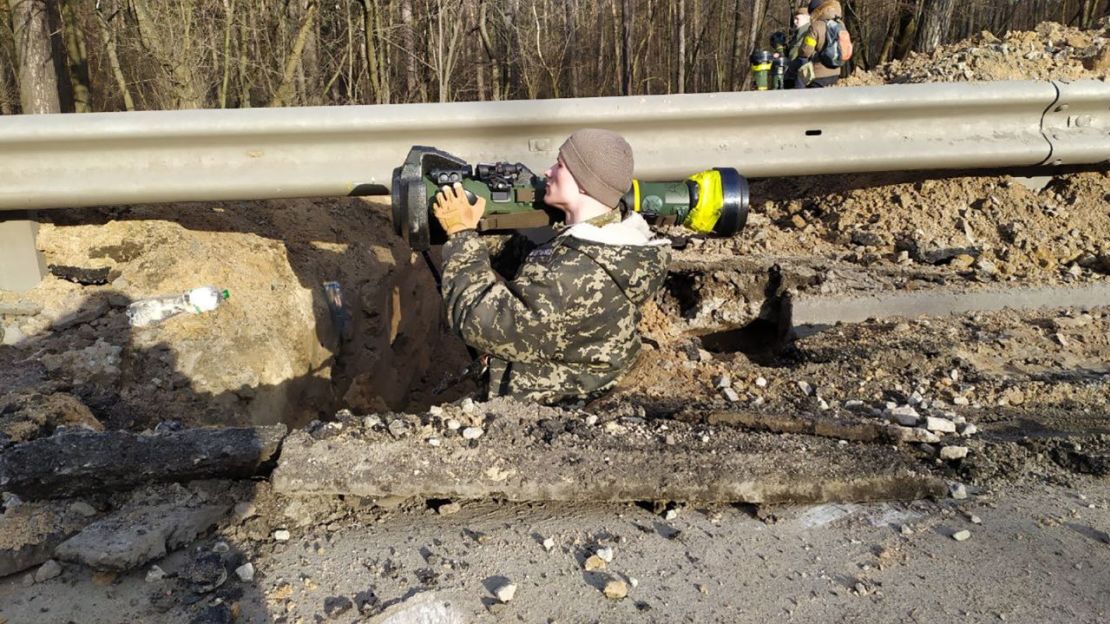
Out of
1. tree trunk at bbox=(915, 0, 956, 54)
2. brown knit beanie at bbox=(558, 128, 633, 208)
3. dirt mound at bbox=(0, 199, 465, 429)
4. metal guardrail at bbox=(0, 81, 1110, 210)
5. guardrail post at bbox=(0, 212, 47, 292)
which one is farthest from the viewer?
tree trunk at bbox=(915, 0, 956, 54)

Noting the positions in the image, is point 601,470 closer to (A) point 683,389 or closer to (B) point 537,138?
(A) point 683,389

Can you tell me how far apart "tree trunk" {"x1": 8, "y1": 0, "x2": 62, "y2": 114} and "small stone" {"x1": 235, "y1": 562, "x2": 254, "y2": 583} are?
524 cm

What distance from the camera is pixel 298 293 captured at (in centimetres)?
390

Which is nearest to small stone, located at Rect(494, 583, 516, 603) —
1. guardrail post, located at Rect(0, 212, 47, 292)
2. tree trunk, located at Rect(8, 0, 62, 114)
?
guardrail post, located at Rect(0, 212, 47, 292)

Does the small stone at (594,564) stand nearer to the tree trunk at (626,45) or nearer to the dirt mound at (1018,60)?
the dirt mound at (1018,60)

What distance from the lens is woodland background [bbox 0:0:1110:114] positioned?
22.1 feet

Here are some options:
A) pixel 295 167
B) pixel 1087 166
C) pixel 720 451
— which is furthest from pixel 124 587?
pixel 1087 166

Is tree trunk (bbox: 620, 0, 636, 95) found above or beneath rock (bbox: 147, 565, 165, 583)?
above

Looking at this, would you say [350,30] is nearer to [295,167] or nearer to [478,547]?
[295,167]

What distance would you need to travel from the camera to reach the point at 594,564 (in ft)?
6.01

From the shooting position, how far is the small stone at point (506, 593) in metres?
1.71

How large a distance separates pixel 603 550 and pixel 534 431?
50 centimetres

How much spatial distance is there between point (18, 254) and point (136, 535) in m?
2.30

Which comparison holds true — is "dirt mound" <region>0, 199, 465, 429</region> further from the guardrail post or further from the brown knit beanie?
the brown knit beanie
